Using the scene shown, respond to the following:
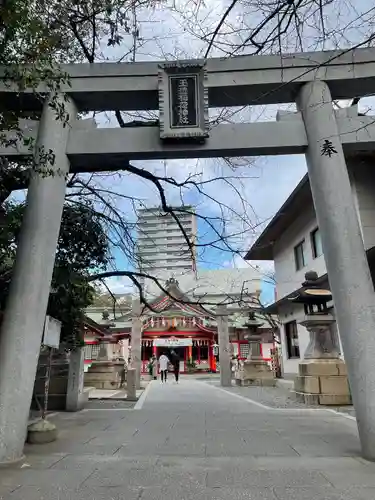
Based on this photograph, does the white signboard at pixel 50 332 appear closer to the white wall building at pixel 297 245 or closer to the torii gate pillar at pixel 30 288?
the torii gate pillar at pixel 30 288

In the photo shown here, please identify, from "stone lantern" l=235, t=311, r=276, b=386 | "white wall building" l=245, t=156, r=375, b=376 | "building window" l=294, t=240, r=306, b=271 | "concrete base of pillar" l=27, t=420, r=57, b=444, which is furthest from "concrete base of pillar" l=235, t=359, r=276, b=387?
"concrete base of pillar" l=27, t=420, r=57, b=444

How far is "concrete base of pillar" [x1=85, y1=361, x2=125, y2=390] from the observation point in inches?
663

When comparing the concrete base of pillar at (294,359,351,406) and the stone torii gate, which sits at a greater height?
the stone torii gate

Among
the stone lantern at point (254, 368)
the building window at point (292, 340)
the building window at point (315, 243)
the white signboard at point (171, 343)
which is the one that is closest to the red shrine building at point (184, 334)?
the white signboard at point (171, 343)

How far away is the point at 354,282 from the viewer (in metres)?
5.00

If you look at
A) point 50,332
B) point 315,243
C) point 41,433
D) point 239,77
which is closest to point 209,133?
point 239,77

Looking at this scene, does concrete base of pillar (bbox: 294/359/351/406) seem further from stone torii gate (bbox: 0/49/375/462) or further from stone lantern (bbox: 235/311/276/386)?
stone lantern (bbox: 235/311/276/386)

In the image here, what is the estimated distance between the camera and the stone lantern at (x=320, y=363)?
32.7 feet

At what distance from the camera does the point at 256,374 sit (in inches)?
680

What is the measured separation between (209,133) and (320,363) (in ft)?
23.7

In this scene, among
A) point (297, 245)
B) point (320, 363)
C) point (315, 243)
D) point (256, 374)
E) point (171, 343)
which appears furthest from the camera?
point (171, 343)

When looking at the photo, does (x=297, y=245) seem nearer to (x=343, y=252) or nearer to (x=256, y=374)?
(x=256, y=374)

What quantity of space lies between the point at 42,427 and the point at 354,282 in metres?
4.76

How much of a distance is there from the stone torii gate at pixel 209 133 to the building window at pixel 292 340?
1180 centimetres
